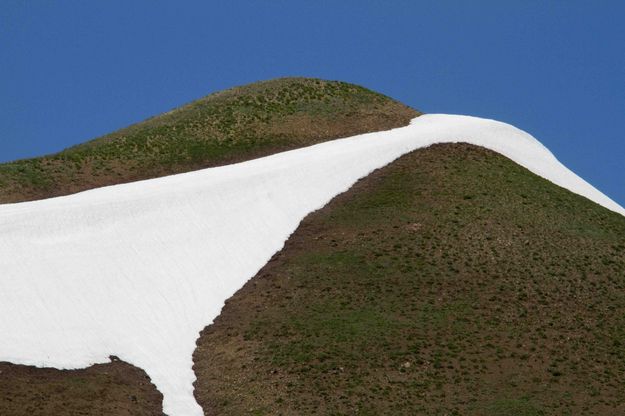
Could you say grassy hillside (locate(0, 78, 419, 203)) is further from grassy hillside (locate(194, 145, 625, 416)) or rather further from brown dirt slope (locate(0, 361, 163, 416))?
brown dirt slope (locate(0, 361, 163, 416))

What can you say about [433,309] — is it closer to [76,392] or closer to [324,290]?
[324,290]

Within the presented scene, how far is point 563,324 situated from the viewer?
50906 millimetres

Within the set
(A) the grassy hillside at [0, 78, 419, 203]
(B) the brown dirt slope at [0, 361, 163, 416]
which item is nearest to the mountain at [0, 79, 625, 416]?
(B) the brown dirt slope at [0, 361, 163, 416]

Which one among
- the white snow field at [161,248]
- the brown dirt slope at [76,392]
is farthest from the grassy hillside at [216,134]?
the brown dirt slope at [76,392]

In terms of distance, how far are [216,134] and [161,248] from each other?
58.7 ft

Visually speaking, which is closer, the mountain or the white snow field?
the mountain

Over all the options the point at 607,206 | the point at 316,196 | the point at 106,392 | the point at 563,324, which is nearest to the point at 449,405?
the point at 563,324

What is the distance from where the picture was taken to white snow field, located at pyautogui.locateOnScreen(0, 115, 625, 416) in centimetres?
4666

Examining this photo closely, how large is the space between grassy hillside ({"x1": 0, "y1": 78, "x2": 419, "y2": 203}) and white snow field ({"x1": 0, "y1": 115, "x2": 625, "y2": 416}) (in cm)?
229

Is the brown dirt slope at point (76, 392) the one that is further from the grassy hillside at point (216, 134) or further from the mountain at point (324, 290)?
the grassy hillside at point (216, 134)

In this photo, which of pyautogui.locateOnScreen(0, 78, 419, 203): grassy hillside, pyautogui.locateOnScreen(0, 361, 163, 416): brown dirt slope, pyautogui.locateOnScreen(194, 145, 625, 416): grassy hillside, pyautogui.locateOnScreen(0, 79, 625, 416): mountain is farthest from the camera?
pyautogui.locateOnScreen(0, 78, 419, 203): grassy hillside

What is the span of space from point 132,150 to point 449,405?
32.6 metres

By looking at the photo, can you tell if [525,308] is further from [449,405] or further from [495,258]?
[449,405]

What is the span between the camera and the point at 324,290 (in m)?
52.8
